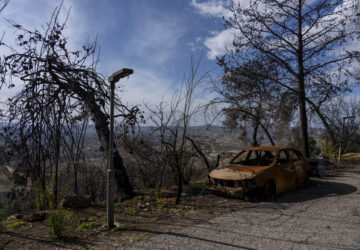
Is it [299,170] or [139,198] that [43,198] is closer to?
[139,198]

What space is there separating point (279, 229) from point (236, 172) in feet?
8.86

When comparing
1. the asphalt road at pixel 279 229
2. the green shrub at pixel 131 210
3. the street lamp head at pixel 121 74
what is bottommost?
the asphalt road at pixel 279 229

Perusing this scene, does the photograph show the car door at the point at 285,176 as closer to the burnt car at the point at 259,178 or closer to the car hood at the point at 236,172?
the burnt car at the point at 259,178

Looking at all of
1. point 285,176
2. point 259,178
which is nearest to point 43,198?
point 259,178

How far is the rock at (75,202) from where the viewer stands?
6.33 m

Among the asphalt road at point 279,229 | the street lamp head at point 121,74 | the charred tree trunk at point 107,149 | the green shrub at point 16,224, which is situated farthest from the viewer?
the charred tree trunk at point 107,149

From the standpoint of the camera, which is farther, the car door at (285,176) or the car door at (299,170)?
the car door at (299,170)

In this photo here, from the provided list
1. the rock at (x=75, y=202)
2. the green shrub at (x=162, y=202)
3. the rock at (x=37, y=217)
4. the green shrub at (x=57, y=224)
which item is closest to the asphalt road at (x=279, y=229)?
the green shrub at (x=57, y=224)

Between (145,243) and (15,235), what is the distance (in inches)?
97.4

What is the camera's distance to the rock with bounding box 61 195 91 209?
6.33m

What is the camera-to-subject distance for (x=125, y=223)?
5.41m

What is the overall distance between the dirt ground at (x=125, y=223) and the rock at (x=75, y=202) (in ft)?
0.73

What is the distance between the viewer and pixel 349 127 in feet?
78.2

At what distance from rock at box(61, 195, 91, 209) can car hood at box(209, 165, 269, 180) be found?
11.5 feet
